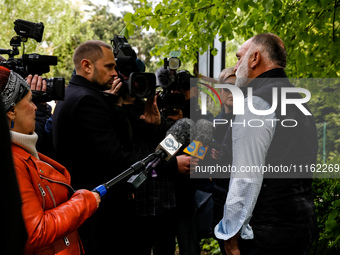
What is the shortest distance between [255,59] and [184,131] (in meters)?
0.78

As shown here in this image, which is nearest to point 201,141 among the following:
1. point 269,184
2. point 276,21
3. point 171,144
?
point 171,144

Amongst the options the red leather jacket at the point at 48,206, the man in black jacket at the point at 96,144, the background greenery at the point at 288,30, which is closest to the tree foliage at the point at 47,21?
the background greenery at the point at 288,30

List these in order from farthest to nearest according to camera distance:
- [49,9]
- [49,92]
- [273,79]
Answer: [49,9], [49,92], [273,79]

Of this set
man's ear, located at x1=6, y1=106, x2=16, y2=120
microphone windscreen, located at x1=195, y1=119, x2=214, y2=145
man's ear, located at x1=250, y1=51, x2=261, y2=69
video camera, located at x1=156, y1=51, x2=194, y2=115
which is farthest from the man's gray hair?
man's ear, located at x1=6, y1=106, x2=16, y2=120

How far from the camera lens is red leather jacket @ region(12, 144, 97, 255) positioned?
145 centimetres

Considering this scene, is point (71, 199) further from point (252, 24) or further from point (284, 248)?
point (252, 24)

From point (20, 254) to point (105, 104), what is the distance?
183cm

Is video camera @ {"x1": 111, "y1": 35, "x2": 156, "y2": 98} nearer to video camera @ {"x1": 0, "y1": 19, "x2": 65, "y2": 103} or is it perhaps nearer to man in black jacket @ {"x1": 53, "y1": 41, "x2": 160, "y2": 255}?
man in black jacket @ {"x1": 53, "y1": 41, "x2": 160, "y2": 255}

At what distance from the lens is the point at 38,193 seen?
154cm

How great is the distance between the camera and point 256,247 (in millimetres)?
1954

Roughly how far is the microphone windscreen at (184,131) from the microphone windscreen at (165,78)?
1.54 ft

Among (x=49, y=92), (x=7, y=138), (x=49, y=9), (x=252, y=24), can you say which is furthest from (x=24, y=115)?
(x=49, y=9)

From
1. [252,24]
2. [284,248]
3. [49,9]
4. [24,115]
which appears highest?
[49,9]

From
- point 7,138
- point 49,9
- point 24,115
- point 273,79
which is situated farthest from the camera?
point 49,9
